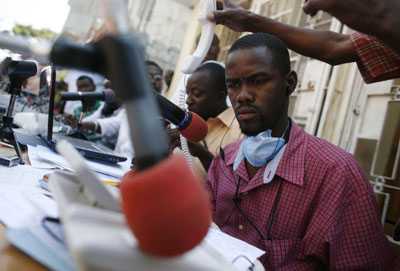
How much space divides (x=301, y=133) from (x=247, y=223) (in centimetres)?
45

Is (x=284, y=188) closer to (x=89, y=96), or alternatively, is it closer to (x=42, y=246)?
(x=42, y=246)

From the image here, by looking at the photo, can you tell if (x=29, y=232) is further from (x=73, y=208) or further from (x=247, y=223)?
(x=247, y=223)

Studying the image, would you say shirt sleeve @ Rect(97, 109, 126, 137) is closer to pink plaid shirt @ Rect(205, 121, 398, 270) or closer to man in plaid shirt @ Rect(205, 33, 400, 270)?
man in plaid shirt @ Rect(205, 33, 400, 270)

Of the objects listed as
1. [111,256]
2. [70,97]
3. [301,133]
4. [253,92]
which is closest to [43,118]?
[70,97]

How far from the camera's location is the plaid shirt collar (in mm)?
1131

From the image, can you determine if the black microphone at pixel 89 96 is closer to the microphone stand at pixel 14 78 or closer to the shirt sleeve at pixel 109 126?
the microphone stand at pixel 14 78

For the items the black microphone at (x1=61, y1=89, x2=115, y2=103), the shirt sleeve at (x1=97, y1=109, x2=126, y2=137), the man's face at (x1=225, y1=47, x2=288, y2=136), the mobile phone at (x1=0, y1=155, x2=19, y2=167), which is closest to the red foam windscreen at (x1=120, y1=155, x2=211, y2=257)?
the mobile phone at (x1=0, y1=155, x2=19, y2=167)

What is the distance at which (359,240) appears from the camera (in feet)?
3.33

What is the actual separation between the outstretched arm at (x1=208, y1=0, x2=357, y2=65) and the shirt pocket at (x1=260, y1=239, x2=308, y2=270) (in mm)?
814

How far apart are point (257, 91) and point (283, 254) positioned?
2.31ft

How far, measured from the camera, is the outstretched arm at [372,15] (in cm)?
72

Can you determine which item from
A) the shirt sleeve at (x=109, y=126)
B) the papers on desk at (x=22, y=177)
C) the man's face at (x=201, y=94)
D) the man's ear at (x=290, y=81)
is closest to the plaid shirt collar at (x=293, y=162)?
the man's ear at (x=290, y=81)

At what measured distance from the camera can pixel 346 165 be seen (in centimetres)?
110

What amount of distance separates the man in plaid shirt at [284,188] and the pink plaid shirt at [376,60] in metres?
0.32
